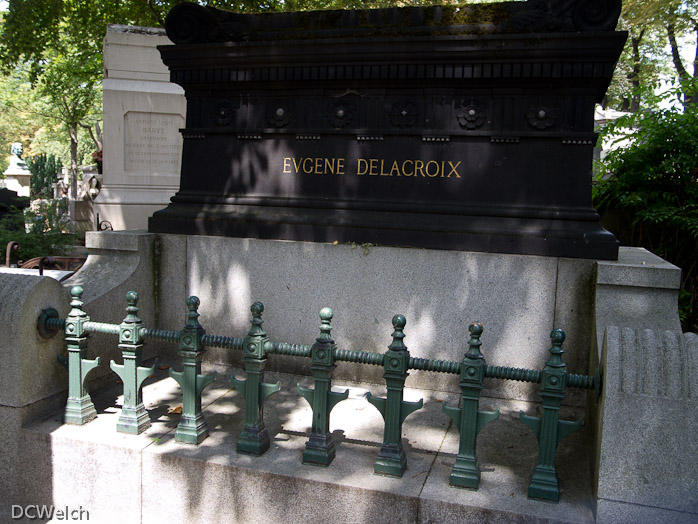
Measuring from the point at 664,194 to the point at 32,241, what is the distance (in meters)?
10.0

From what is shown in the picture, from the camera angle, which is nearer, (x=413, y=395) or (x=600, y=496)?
(x=600, y=496)

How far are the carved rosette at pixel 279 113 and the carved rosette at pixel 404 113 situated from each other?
902 millimetres

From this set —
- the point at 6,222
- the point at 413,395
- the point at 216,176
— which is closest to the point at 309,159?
the point at 216,176

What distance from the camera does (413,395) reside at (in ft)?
14.7

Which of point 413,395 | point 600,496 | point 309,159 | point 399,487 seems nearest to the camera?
point 600,496

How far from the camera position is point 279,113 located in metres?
4.99

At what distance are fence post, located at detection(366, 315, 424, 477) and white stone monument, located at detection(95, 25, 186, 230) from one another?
364 inches

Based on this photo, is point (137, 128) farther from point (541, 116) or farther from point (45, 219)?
point (541, 116)

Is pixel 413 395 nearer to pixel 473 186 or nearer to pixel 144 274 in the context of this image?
pixel 473 186

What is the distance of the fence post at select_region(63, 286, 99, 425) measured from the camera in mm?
3822

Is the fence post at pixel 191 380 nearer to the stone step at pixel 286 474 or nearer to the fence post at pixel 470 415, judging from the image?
the stone step at pixel 286 474

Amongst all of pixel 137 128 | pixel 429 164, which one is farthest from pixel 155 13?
pixel 429 164

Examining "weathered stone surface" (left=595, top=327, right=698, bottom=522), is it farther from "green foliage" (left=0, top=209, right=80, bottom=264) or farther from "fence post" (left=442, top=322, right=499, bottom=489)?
"green foliage" (left=0, top=209, right=80, bottom=264)

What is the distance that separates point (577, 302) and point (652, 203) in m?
3.54
